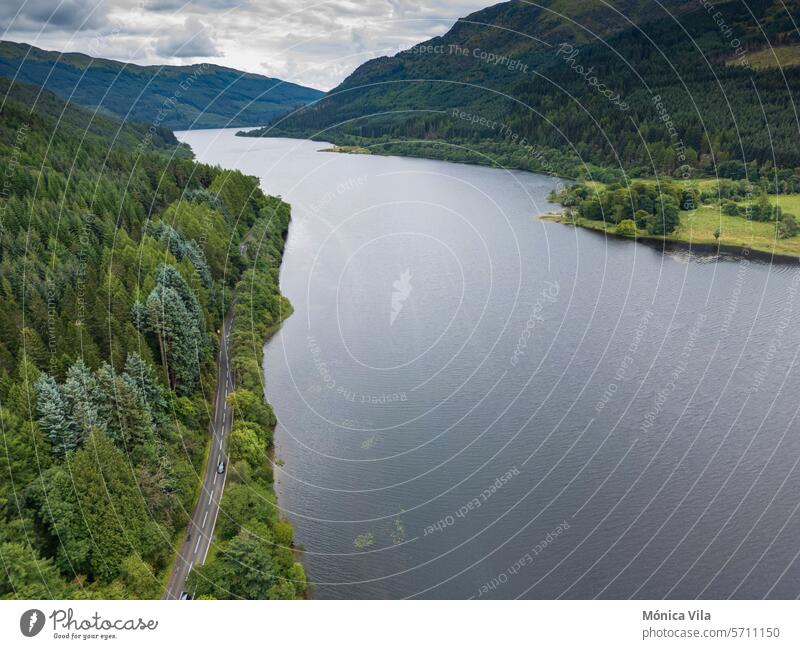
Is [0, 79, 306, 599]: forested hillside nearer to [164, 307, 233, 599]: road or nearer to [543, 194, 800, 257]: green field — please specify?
[164, 307, 233, 599]: road

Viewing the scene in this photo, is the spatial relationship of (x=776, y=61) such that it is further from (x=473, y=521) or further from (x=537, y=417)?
(x=473, y=521)

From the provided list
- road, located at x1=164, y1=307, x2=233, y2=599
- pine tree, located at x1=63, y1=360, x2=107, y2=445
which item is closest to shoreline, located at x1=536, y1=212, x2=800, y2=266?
road, located at x1=164, y1=307, x2=233, y2=599

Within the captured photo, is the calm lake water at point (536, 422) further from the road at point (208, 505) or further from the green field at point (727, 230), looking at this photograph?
the green field at point (727, 230)

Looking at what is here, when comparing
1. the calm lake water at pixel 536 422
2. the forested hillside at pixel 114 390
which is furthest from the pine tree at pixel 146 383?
the calm lake water at pixel 536 422

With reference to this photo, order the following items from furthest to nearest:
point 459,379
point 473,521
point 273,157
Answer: point 273,157 → point 459,379 → point 473,521

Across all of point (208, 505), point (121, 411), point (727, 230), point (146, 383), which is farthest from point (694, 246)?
point (121, 411)

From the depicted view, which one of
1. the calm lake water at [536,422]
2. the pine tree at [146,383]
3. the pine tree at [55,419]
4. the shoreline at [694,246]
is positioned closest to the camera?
the pine tree at [55,419]

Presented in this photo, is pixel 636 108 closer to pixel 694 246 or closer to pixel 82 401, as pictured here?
pixel 694 246

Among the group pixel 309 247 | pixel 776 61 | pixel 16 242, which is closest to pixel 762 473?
pixel 16 242
